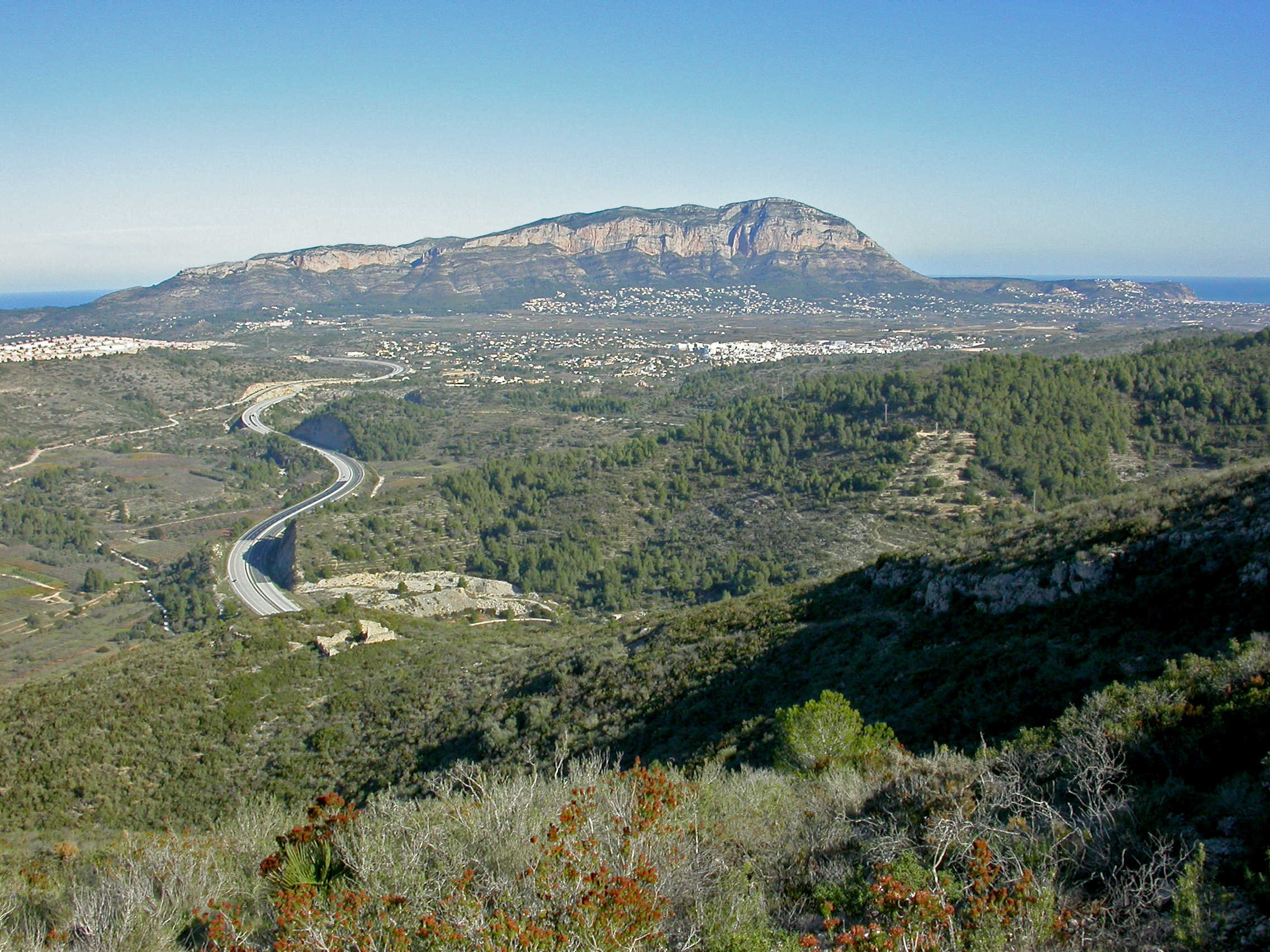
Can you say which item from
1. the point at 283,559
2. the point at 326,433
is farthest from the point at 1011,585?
the point at 326,433

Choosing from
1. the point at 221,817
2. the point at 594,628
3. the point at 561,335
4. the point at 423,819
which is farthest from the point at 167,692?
the point at 561,335

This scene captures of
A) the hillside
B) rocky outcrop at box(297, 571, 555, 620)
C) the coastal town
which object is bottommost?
rocky outcrop at box(297, 571, 555, 620)

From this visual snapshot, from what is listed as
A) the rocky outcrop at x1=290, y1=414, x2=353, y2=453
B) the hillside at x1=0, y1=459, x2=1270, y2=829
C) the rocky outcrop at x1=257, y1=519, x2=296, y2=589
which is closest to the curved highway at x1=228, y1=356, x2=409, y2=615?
the rocky outcrop at x1=257, y1=519, x2=296, y2=589

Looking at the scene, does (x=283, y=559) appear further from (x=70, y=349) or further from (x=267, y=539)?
(x=70, y=349)

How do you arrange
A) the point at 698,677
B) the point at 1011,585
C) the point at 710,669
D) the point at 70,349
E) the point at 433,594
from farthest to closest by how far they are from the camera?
1. the point at 70,349
2. the point at 433,594
3. the point at 710,669
4. the point at 698,677
5. the point at 1011,585

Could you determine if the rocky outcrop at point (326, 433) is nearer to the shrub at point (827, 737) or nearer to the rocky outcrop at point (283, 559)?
the rocky outcrop at point (283, 559)

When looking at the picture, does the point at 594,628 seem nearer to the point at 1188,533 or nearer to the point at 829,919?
the point at 1188,533

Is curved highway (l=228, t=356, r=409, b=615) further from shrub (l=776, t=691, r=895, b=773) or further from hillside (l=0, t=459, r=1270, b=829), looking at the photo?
shrub (l=776, t=691, r=895, b=773)

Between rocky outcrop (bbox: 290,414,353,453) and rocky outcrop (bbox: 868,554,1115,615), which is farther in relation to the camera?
rocky outcrop (bbox: 290,414,353,453)
